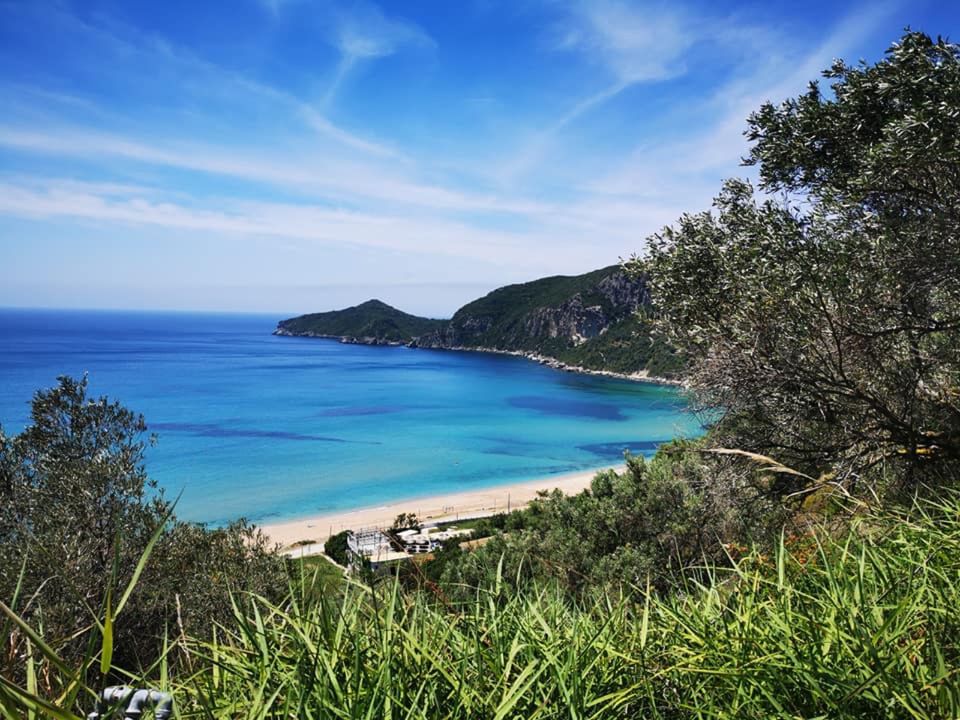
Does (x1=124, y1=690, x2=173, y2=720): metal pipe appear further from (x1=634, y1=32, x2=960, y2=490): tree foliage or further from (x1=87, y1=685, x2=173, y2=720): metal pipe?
(x1=634, y1=32, x2=960, y2=490): tree foliage

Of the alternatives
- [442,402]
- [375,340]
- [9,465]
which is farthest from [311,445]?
[375,340]

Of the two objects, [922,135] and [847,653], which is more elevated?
[922,135]

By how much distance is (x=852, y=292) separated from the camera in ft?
21.9

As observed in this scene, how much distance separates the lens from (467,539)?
1142 inches

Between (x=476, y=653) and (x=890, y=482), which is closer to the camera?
(x=476, y=653)

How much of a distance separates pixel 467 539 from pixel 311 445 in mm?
34688

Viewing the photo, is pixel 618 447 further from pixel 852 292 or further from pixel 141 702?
pixel 141 702

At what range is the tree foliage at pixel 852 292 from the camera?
19.5ft

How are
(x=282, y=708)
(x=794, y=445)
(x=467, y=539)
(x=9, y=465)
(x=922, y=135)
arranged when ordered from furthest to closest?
(x=467, y=539)
(x=9, y=465)
(x=794, y=445)
(x=922, y=135)
(x=282, y=708)

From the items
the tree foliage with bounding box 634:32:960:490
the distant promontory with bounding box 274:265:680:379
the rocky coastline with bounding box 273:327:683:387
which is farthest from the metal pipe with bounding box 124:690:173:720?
the distant promontory with bounding box 274:265:680:379

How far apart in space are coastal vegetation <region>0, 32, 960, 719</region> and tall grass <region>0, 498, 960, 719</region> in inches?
0.6

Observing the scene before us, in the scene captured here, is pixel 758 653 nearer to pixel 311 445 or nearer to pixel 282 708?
pixel 282 708

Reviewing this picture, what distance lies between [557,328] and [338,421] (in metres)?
95.1

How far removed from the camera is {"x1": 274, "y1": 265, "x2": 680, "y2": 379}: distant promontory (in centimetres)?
12812
